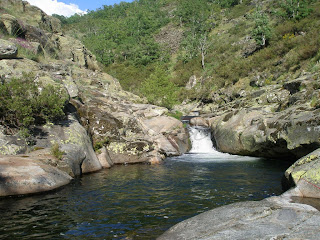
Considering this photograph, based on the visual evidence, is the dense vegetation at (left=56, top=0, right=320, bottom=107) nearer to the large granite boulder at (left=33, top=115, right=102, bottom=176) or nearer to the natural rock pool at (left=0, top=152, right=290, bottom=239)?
the natural rock pool at (left=0, top=152, right=290, bottom=239)

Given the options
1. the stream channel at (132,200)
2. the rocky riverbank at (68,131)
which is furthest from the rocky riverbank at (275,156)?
the rocky riverbank at (68,131)

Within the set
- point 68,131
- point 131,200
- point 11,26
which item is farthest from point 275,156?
point 11,26

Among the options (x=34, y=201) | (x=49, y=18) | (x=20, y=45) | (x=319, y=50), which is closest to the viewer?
(x=34, y=201)

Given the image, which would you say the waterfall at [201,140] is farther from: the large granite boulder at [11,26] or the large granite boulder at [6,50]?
the large granite boulder at [11,26]

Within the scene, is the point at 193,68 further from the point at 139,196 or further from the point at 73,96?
the point at 139,196

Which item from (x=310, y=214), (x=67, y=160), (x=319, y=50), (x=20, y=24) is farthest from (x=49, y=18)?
(x=310, y=214)

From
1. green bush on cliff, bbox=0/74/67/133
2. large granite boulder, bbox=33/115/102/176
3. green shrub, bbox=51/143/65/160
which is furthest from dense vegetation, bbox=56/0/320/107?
green shrub, bbox=51/143/65/160

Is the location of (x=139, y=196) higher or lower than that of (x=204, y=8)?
lower

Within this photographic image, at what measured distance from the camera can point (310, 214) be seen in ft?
21.3

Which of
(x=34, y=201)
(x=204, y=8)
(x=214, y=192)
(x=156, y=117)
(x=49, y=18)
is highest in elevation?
(x=204, y=8)

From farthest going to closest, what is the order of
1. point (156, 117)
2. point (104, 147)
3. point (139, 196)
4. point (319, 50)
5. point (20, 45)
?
point (319, 50)
point (156, 117)
point (20, 45)
point (104, 147)
point (139, 196)

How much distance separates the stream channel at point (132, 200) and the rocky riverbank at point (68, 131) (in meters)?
1.13

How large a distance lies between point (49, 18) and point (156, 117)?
25.9 m

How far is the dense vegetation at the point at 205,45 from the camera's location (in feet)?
136
